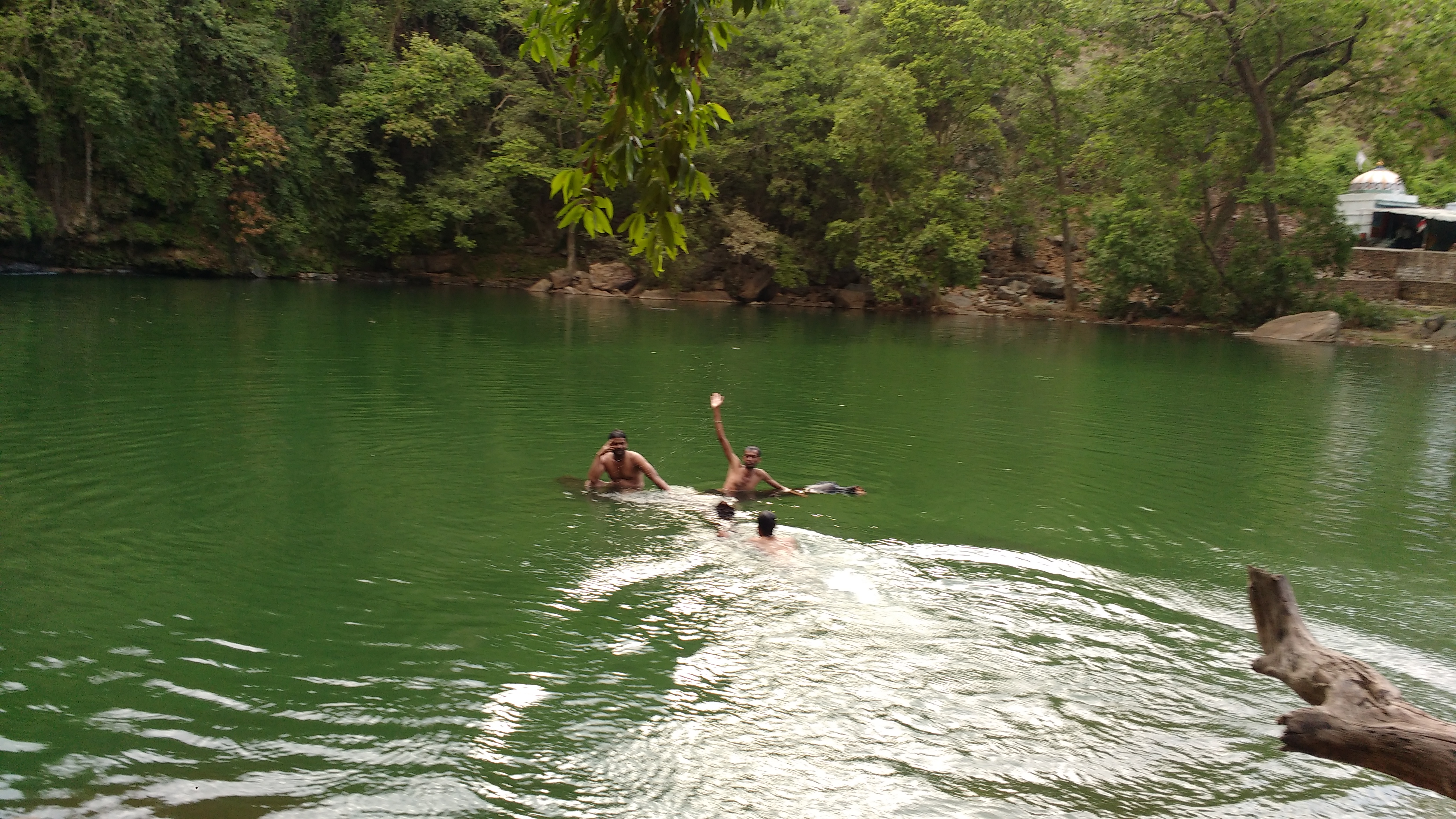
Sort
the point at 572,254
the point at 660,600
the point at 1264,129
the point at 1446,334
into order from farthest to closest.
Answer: the point at 572,254, the point at 1264,129, the point at 1446,334, the point at 660,600

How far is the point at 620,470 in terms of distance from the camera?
11523mm

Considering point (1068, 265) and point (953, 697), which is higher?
point (1068, 265)

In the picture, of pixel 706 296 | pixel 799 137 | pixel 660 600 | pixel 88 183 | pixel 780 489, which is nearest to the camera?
pixel 660 600

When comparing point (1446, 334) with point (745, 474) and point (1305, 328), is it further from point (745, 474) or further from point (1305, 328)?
point (745, 474)

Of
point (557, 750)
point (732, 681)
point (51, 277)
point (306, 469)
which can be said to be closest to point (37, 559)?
point (306, 469)

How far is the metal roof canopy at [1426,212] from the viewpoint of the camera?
40.0m

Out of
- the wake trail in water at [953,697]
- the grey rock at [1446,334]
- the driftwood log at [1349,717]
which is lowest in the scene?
the wake trail in water at [953,697]

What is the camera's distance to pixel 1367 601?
9055 mm

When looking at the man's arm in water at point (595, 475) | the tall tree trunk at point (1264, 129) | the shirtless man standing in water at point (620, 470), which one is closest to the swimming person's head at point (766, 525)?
the shirtless man standing in water at point (620, 470)

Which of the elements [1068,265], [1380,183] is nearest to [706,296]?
[1068,265]

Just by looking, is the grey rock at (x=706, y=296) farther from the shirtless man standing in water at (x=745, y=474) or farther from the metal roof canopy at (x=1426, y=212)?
the shirtless man standing in water at (x=745, y=474)

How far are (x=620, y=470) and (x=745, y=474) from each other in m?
1.37

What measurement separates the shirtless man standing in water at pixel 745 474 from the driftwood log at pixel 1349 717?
691 centimetres

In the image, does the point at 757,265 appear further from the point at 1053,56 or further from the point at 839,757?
the point at 839,757
